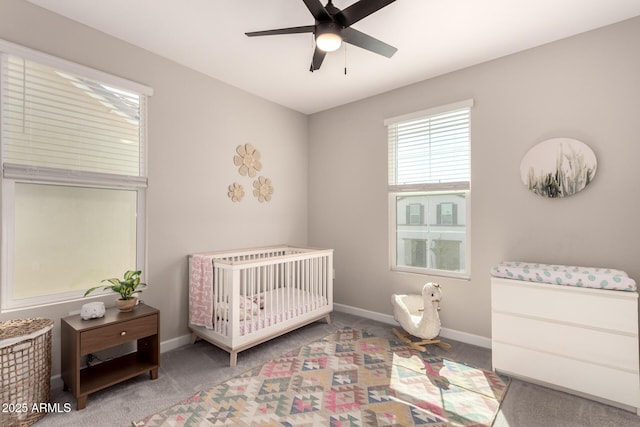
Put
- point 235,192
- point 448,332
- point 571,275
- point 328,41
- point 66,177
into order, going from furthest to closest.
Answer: point 235,192
point 448,332
point 66,177
point 571,275
point 328,41

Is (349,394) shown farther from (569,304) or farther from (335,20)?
(335,20)

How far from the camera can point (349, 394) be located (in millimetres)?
1994

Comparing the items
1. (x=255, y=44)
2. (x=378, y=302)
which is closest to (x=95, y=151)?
(x=255, y=44)

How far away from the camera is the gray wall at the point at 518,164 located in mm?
2170

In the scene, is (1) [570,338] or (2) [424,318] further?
(2) [424,318]

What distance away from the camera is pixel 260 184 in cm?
351

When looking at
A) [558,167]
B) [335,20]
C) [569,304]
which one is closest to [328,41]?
[335,20]

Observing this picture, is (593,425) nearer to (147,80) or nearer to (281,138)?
(281,138)

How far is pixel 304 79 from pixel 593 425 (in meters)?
3.43

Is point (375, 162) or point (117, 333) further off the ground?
point (375, 162)

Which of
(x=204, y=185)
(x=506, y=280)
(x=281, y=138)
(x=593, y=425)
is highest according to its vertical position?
(x=281, y=138)

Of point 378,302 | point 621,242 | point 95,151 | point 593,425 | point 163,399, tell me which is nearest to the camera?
point 593,425

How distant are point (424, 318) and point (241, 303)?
1642 millimetres

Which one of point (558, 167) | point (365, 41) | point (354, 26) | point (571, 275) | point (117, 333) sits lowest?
point (117, 333)
